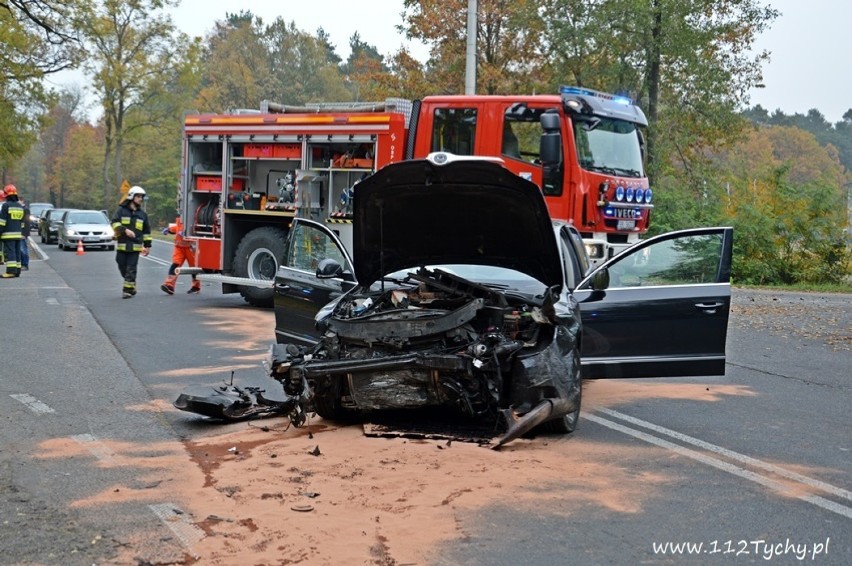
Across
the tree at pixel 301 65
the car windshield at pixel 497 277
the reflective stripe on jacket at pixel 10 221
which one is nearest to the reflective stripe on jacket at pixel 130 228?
the reflective stripe on jacket at pixel 10 221

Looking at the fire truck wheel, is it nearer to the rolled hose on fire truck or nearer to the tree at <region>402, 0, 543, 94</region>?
the rolled hose on fire truck

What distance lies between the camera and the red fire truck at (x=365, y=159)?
1381 centimetres

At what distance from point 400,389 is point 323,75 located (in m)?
76.0

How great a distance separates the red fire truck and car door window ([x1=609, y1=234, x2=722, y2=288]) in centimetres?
457

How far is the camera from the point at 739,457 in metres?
6.80

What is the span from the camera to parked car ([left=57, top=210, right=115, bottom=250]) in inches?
1428

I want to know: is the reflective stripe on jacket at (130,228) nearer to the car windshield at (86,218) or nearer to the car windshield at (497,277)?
the car windshield at (497,277)

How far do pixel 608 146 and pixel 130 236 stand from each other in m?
8.17

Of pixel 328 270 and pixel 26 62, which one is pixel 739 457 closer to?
pixel 328 270

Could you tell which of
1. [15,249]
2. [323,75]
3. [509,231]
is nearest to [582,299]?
[509,231]

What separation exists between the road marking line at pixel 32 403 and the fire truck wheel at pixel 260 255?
7.32 metres

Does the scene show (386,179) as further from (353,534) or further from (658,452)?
(353,534)

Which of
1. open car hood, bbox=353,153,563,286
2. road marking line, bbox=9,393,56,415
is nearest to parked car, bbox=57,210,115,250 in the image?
road marking line, bbox=9,393,56,415

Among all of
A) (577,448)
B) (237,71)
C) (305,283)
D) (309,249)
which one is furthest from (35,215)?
(577,448)
